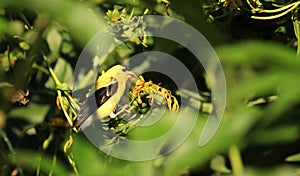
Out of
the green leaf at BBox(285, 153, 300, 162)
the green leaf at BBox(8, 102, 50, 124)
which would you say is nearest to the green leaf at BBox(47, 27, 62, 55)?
the green leaf at BBox(8, 102, 50, 124)

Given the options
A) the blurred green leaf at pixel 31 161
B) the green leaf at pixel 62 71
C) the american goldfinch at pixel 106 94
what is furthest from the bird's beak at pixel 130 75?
the green leaf at pixel 62 71

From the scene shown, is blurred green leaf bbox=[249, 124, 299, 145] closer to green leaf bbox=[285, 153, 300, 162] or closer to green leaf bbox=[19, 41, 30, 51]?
green leaf bbox=[285, 153, 300, 162]

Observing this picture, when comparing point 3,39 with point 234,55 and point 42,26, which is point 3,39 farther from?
point 234,55

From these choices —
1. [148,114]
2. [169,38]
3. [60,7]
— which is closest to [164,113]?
[148,114]

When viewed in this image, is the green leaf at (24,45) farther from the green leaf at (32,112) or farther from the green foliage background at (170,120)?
the green leaf at (32,112)

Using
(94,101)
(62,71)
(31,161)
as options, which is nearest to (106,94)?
(94,101)

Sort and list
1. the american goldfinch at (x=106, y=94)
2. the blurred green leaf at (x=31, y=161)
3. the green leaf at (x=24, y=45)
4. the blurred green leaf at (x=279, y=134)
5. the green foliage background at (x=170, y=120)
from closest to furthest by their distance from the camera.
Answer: the green foliage background at (x=170, y=120) < the blurred green leaf at (x=279, y=134) < the american goldfinch at (x=106, y=94) < the blurred green leaf at (x=31, y=161) < the green leaf at (x=24, y=45)

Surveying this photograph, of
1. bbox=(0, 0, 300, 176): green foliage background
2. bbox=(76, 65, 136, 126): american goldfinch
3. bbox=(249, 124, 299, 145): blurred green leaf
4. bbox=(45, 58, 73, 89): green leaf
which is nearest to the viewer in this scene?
bbox=(0, 0, 300, 176): green foliage background
